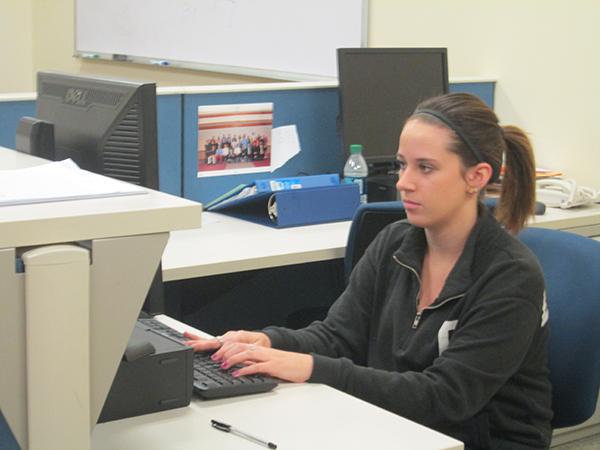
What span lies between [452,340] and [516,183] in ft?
1.20

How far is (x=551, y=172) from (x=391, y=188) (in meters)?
0.64

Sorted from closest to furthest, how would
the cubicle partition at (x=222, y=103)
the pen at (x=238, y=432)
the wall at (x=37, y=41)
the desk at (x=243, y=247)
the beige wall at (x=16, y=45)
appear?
the pen at (x=238, y=432)
the desk at (x=243, y=247)
the cubicle partition at (x=222, y=103)
the wall at (x=37, y=41)
the beige wall at (x=16, y=45)

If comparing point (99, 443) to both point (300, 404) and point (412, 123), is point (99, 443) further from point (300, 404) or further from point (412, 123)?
point (412, 123)

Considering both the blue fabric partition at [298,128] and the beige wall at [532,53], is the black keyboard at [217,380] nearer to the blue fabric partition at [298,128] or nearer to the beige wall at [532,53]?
the blue fabric partition at [298,128]

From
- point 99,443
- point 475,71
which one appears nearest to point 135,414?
point 99,443

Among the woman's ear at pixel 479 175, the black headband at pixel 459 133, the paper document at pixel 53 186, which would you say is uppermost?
the black headband at pixel 459 133

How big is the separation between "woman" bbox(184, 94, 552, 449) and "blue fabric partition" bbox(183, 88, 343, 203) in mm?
1199

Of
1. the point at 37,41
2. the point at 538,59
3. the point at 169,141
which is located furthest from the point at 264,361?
the point at 37,41

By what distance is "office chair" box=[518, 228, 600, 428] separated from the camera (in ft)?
5.57

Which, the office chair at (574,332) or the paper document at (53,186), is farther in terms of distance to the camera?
the office chair at (574,332)

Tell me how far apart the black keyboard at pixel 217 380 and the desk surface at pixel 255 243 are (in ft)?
2.32

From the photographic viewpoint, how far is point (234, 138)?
9.64 feet

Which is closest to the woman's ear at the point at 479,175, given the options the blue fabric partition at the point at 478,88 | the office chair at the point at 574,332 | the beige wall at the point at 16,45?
the office chair at the point at 574,332

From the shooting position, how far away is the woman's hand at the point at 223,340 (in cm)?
155
